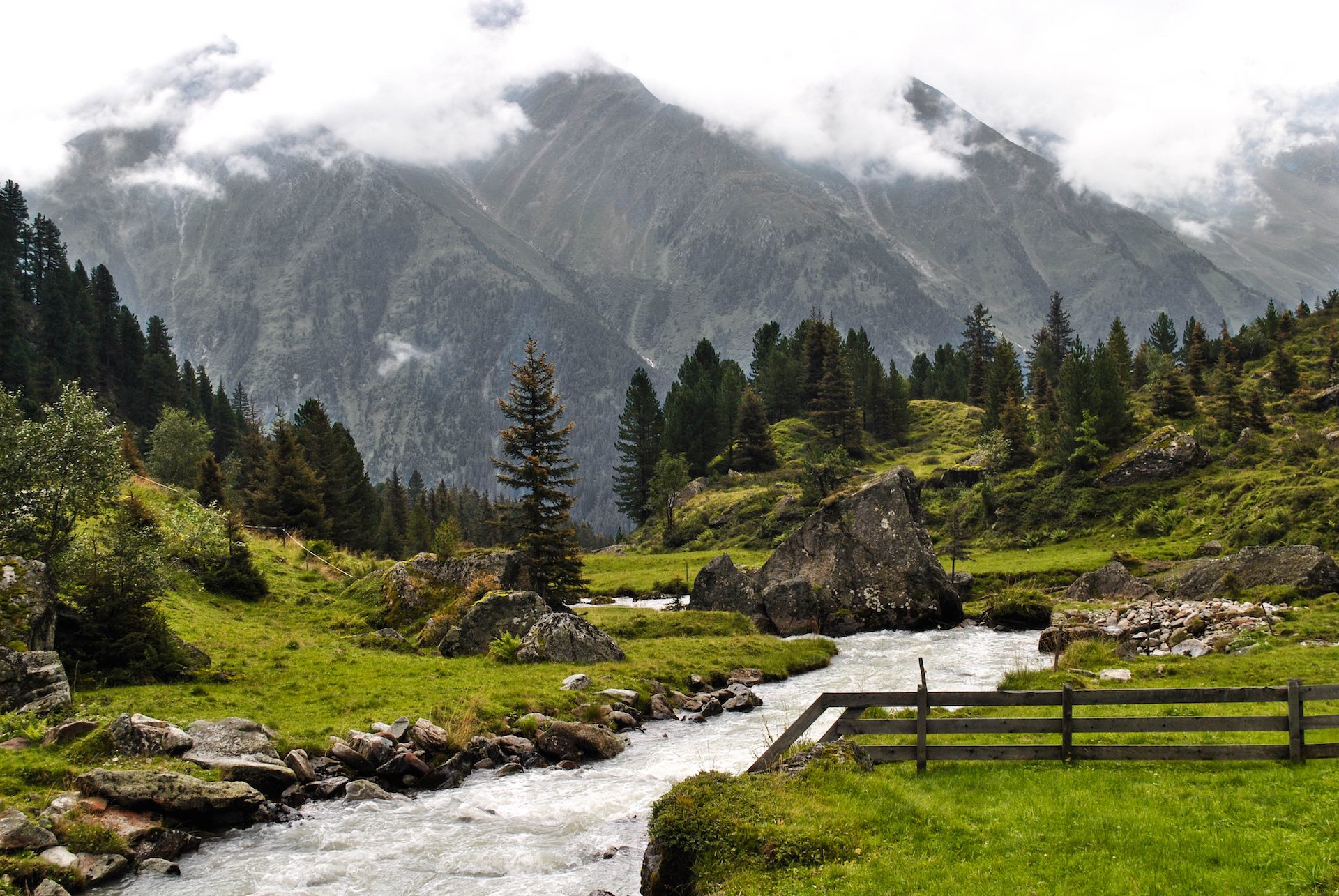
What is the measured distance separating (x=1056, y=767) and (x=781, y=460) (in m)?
103

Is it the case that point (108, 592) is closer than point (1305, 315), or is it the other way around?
point (108, 592)

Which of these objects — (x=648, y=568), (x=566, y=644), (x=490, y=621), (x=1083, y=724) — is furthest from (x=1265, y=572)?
(x=648, y=568)

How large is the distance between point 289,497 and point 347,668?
40739 millimetres

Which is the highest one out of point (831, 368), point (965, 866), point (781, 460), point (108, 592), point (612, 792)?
point (831, 368)

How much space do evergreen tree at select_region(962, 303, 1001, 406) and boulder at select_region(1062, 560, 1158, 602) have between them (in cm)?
8989

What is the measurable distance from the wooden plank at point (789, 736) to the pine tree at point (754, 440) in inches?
3937

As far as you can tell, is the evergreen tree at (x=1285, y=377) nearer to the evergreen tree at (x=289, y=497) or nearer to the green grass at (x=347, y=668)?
the green grass at (x=347, y=668)

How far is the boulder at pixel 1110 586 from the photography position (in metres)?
48.6

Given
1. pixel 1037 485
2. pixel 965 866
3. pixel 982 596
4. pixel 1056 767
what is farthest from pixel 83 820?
pixel 1037 485

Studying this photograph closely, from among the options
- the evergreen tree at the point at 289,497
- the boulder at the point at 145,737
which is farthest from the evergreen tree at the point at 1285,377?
the boulder at the point at 145,737

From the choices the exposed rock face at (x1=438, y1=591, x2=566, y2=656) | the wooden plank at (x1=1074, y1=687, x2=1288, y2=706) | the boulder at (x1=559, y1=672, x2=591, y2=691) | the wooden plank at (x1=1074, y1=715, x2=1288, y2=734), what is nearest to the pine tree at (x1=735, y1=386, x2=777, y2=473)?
the exposed rock face at (x1=438, y1=591, x2=566, y2=656)

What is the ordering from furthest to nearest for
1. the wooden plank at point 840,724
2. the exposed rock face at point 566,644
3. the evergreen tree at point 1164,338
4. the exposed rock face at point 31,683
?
the evergreen tree at point 1164,338 < the exposed rock face at point 566,644 < the exposed rock face at point 31,683 < the wooden plank at point 840,724

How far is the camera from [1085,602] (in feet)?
163

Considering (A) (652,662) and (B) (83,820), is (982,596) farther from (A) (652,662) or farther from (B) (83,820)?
(B) (83,820)
